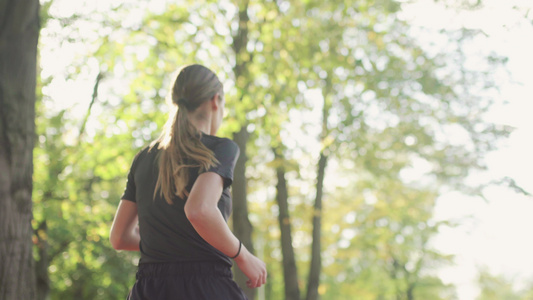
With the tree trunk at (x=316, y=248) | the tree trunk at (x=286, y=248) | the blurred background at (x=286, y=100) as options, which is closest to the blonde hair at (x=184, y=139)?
the blurred background at (x=286, y=100)

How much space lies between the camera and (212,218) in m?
2.31

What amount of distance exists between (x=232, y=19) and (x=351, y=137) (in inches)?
135

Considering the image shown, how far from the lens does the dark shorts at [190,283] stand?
2422 mm

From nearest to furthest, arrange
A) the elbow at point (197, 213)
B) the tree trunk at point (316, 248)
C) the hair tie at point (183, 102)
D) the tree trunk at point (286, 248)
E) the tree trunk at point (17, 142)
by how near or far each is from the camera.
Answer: the elbow at point (197, 213) → the hair tie at point (183, 102) → the tree trunk at point (17, 142) → the tree trunk at point (286, 248) → the tree trunk at point (316, 248)

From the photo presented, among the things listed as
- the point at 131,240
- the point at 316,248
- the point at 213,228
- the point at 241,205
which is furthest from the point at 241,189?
the point at 213,228

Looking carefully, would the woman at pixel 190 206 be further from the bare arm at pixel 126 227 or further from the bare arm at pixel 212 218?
the bare arm at pixel 126 227

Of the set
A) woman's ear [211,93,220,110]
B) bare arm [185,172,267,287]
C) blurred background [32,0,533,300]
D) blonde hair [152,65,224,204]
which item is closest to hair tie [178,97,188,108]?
blonde hair [152,65,224,204]

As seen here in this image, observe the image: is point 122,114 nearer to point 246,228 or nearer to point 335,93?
point 246,228

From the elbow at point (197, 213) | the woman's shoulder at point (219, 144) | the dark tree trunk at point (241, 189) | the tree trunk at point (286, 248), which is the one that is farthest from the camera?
the tree trunk at point (286, 248)

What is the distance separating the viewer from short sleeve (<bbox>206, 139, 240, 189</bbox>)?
2404mm

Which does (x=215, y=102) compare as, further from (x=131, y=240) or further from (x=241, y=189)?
(x=241, y=189)

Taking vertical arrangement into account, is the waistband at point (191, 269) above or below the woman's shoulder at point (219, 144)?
below

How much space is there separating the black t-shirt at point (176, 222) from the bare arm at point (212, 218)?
63 millimetres

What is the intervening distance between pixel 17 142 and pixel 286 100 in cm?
508
